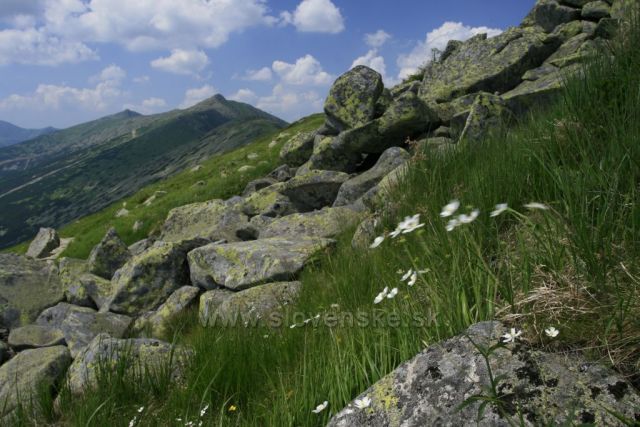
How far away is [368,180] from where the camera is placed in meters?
14.2

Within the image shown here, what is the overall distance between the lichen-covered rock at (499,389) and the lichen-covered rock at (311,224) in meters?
9.03

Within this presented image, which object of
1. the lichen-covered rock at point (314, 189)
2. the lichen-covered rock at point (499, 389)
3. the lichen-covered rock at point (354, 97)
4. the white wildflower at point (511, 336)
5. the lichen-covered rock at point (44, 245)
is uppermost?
the lichen-covered rock at point (354, 97)

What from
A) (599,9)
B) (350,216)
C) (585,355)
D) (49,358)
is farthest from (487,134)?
(599,9)

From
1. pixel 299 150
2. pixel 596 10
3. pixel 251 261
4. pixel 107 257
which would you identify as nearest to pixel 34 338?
pixel 107 257

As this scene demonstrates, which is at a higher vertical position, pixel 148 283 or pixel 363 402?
pixel 363 402

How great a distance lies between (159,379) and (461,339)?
12.2ft

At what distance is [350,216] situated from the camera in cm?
1173

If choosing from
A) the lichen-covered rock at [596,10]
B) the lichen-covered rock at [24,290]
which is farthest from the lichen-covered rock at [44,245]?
the lichen-covered rock at [596,10]

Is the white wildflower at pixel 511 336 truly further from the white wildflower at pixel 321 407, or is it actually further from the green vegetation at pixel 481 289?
the white wildflower at pixel 321 407

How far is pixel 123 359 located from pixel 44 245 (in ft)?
129

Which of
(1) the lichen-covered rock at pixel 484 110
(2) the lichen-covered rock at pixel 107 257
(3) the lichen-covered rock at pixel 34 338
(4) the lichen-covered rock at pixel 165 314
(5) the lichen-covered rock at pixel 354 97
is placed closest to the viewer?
(4) the lichen-covered rock at pixel 165 314

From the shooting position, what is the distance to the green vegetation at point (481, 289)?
8.68 ft

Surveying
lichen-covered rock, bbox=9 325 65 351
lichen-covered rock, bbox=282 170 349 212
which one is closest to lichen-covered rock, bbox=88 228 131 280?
lichen-covered rock, bbox=9 325 65 351

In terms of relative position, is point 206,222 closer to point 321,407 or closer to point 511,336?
point 321,407
